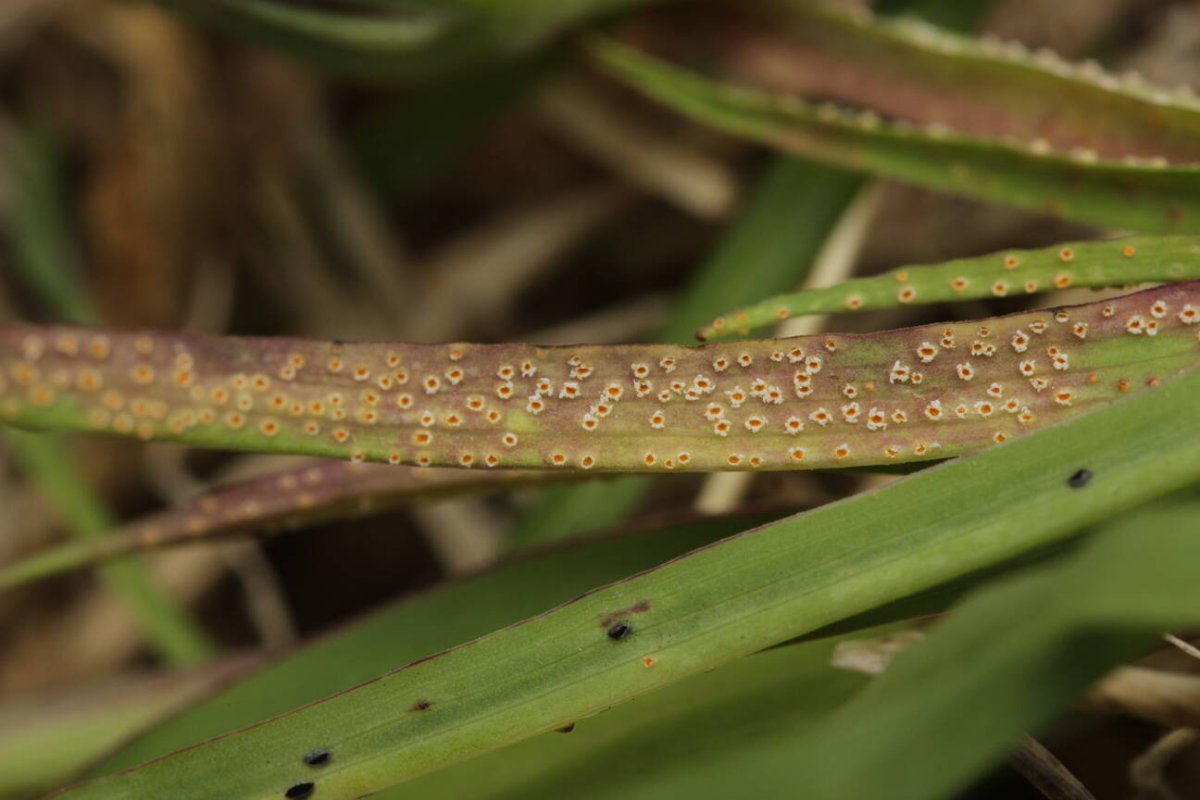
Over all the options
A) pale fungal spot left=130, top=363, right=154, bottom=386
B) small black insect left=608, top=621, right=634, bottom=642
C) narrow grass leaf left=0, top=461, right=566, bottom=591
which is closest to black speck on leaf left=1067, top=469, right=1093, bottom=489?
small black insect left=608, top=621, right=634, bottom=642

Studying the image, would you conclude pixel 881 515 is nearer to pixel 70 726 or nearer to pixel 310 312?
pixel 70 726

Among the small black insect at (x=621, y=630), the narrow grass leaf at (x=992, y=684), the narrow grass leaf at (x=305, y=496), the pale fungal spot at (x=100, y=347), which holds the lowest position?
the narrow grass leaf at (x=992, y=684)

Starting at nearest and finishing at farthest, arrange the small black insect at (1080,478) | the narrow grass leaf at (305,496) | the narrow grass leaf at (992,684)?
the narrow grass leaf at (992,684) → the small black insect at (1080,478) → the narrow grass leaf at (305,496)

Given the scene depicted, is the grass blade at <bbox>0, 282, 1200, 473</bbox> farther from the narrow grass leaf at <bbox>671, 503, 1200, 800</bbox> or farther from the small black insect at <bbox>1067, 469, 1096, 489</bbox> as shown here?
the narrow grass leaf at <bbox>671, 503, 1200, 800</bbox>

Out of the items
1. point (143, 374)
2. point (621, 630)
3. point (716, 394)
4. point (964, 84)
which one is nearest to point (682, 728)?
point (621, 630)

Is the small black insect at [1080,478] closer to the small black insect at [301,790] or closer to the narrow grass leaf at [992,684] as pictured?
the narrow grass leaf at [992,684]

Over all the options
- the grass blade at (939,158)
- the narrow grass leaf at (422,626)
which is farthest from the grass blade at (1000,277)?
the narrow grass leaf at (422,626)

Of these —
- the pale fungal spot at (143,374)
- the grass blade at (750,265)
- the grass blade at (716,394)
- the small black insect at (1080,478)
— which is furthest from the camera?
the grass blade at (750,265)

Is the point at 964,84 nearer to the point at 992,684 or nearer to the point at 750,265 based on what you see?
the point at 750,265
